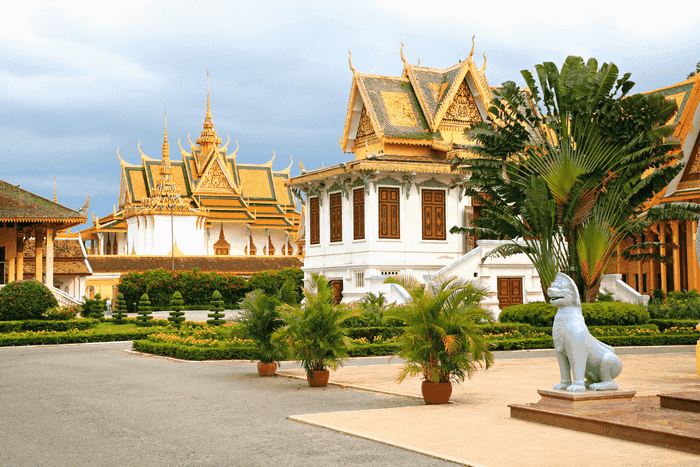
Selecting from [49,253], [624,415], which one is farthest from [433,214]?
[624,415]

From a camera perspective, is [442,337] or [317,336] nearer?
[442,337]

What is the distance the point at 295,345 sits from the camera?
1277cm

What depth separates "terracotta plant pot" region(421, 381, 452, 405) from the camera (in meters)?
10.5

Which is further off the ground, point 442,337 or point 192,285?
point 192,285

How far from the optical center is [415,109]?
32344mm

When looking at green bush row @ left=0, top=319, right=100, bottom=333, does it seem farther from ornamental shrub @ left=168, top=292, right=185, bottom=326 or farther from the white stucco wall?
the white stucco wall

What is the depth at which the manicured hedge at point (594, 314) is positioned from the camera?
71.6ft

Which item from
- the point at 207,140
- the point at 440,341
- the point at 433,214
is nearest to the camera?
the point at 440,341

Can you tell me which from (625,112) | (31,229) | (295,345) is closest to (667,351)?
(625,112)

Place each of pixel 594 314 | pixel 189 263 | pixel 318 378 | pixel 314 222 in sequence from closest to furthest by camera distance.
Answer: pixel 318 378 < pixel 594 314 < pixel 314 222 < pixel 189 263

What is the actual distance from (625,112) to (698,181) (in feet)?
30.5

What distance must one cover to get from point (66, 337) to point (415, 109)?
16.0m

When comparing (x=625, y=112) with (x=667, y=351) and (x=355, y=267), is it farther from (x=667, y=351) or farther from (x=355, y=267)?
(x=355, y=267)

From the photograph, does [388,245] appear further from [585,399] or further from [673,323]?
[585,399]
